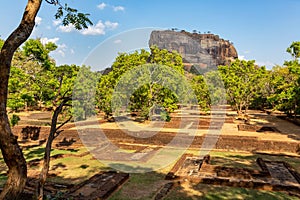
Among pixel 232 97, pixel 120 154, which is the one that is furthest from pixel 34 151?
pixel 232 97

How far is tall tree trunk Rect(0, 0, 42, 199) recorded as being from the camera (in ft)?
11.9

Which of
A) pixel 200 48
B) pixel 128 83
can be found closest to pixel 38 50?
pixel 128 83

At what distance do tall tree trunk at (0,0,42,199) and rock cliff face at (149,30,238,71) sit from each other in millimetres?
80884

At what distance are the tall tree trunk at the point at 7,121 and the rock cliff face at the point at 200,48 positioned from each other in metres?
80.9

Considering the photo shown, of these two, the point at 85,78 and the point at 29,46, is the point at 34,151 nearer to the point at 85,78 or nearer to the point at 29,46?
the point at 29,46

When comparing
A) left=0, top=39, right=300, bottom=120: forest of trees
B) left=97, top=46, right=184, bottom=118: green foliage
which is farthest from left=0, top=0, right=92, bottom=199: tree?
left=97, top=46, right=184, bottom=118: green foliage

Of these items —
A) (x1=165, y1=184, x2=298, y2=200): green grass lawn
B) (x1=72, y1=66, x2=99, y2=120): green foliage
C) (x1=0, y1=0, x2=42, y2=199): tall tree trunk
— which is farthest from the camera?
(x1=72, y1=66, x2=99, y2=120): green foliage

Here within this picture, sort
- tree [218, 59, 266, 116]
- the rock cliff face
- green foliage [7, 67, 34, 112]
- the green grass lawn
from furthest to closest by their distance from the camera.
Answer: the rock cliff face < tree [218, 59, 266, 116] < green foliage [7, 67, 34, 112] < the green grass lawn

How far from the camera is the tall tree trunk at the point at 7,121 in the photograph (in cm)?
362

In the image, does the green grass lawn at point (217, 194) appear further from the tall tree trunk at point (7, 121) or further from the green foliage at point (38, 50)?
the green foliage at point (38, 50)

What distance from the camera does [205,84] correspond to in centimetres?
3591

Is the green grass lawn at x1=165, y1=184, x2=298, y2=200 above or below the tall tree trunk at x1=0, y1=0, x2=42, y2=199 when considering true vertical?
below

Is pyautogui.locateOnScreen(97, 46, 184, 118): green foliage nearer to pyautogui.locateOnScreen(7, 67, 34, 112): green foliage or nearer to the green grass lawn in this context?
pyautogui.locateOnScreen(7, 67, 34, 112): green foliage

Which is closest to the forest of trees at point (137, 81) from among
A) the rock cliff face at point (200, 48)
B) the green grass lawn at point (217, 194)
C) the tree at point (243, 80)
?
the tree at point (243, 80)
